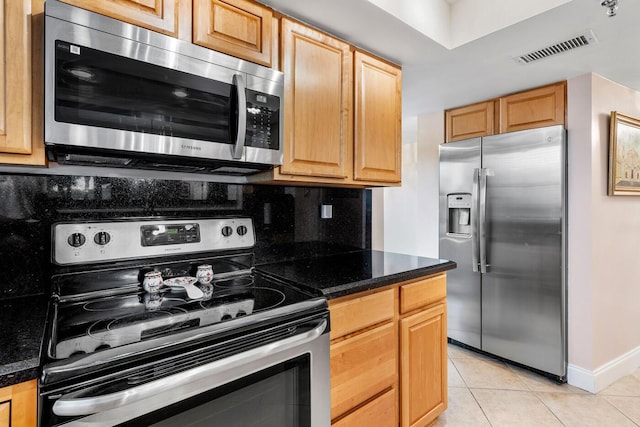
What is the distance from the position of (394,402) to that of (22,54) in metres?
2.00

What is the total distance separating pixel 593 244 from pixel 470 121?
1.38m

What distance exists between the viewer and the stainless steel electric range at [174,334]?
830 mm

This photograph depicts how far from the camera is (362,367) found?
152 centimetres

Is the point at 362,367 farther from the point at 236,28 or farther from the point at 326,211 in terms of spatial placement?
the point at 236,28

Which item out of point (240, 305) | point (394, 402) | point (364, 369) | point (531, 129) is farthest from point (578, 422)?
point (240, 305)

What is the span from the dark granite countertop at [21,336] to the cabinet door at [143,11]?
1.01 meters

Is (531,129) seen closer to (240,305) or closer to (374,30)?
(374,30)

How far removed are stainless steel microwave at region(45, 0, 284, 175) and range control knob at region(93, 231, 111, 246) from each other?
0.93ft

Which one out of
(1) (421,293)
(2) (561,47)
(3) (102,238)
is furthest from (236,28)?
(2) (561,47)

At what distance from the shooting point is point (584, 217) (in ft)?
7.86

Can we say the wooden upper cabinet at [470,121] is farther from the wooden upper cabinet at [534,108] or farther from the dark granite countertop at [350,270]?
the dark granite countertop at [350,270]

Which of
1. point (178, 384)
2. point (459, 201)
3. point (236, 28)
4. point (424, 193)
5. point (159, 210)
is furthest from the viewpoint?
point (424, 193)

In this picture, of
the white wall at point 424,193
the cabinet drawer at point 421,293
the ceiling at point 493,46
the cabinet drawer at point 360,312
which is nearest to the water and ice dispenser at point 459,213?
the white wall at point 424,193

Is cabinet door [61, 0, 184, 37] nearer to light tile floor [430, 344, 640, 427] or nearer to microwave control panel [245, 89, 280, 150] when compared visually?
microwave control panel [245, 89, 280, 150]
